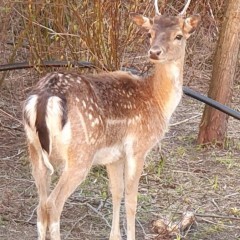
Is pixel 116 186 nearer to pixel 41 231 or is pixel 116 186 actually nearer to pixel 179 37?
pixel 41 231

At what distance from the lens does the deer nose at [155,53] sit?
4.97 meters

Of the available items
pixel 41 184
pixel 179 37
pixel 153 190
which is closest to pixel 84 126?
pixel 41 184

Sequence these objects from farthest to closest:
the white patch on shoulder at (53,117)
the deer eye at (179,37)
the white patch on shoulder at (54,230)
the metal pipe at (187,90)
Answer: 1. the metal pipe at (187,90)
2. the deer eye at (179,37)
3. the white patch on shoulder at (54,230)
4. the white patch on shoulder at (53,117)

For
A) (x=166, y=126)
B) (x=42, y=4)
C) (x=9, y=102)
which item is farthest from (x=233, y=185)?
Result: (x=9, y=102)

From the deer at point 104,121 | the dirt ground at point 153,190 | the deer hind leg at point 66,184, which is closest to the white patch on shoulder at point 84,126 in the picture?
the deer at point 104,121

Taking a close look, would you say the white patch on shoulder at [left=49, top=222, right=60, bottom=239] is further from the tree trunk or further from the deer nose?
the tree trunk

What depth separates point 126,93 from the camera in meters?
5.11

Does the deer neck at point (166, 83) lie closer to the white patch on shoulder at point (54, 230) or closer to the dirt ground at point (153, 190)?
the dirt ground at point (153, 190)

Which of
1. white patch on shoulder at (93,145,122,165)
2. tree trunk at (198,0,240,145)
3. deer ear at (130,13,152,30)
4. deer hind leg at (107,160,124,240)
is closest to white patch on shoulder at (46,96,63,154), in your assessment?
white patch on shoulder at (93,145,122,165)

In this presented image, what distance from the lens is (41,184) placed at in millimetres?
4723

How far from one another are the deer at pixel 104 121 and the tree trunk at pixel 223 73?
2032mm

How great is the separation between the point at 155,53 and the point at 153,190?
174cm

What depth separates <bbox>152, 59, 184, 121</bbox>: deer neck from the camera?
5336mm

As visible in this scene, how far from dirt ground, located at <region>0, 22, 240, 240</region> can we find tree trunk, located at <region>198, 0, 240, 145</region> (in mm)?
163
